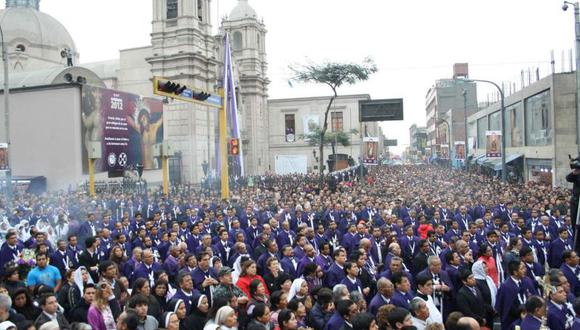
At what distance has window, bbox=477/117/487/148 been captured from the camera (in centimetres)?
4816

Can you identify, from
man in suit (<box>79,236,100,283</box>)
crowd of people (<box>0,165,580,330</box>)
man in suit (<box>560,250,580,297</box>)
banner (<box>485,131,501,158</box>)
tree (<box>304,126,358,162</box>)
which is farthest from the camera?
tree (<box>304,126,358,162</box>)

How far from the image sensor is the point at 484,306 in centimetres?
723

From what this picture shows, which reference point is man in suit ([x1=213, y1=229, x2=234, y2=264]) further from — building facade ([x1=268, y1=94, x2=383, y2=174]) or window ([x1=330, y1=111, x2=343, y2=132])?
window ([x1=330, y1=111, x2=343, y2=132])

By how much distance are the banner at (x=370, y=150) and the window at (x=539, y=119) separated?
911 centimetres

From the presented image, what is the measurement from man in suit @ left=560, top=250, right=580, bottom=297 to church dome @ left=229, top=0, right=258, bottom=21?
188 feet

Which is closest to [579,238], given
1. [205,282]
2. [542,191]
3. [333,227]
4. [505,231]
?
[505,231]

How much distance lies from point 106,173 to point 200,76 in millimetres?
13459

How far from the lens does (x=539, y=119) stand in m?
30.1

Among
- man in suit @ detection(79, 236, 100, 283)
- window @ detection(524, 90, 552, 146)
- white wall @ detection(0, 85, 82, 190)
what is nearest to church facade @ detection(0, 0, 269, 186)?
white wall @ detection(0, 85, 82, 190)

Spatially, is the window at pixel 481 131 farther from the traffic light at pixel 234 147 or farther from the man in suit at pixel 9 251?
the man in suit at pixel 9 251

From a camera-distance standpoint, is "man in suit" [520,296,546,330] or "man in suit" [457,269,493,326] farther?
"man in suit" [457,269,493,326]

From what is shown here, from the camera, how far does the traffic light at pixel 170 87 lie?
56.9 ft

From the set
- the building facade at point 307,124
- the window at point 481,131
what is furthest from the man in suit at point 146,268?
the building facade at point 307,124

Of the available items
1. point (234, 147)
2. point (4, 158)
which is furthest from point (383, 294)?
point (4, 158)
